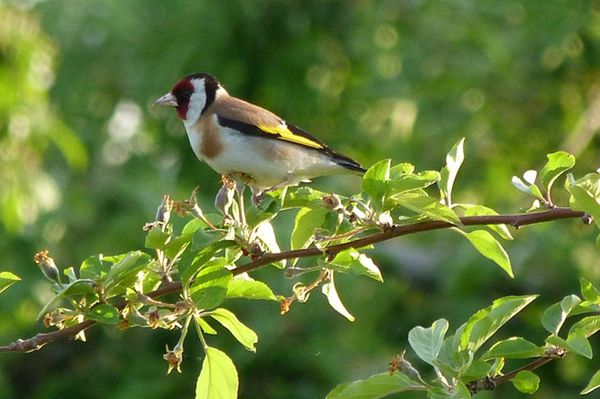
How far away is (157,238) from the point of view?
8.54 ft

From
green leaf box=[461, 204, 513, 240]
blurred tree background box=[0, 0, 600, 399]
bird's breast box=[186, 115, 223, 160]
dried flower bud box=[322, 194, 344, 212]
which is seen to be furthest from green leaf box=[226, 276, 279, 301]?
blurred tree background box=[0, 0, 600, 399]

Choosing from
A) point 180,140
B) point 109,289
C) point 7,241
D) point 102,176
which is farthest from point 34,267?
point 109,289

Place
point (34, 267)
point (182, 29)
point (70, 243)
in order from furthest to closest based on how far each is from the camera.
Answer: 1. point (182, 29)
2. point (70, 243)
3. point (34, 267)

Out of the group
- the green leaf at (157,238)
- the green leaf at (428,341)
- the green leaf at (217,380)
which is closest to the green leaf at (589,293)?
the green leaf at (428,341)

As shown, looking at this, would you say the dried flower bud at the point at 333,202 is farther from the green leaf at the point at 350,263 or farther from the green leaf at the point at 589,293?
the green leaf at the point at 589,293

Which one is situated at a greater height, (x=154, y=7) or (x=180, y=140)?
(x=154, y=7)

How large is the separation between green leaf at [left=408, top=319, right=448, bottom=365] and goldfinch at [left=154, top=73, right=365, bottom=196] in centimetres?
174

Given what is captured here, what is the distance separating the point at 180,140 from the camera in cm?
987

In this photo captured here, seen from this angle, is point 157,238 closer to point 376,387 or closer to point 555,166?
point 376,387

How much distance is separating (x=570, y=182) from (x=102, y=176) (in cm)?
722

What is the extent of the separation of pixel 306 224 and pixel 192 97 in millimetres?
2468

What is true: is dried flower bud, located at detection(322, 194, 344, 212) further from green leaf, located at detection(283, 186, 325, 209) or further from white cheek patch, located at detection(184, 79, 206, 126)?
white cheek patch, located at detection(184, 79, 206, 126)

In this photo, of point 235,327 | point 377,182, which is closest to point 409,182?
point 377,182

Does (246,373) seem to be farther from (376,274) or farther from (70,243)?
(376,274)
